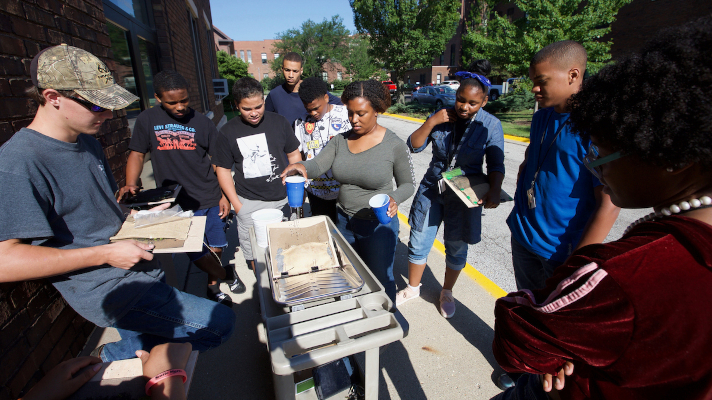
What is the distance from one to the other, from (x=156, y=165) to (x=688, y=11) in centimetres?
2395

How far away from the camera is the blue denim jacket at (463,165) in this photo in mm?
2521

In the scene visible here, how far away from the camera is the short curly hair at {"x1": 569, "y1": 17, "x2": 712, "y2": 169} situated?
0.74 m

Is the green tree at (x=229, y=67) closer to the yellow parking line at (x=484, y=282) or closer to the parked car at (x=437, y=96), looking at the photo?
the parked car at (x=437, y=96)

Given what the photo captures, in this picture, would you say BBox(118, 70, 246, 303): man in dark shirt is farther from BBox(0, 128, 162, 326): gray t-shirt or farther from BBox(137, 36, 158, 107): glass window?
BBox(137, 36, 158, 107): glass window

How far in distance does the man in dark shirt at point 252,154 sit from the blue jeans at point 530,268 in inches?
81.3

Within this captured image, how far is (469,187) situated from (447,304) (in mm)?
1131

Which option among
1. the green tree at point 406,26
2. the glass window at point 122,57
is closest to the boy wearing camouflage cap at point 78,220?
the glass window at point 122,57

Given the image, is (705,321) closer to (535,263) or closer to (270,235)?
(535,263)

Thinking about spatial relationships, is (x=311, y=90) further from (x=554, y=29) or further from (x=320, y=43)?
(x=320, y=43)

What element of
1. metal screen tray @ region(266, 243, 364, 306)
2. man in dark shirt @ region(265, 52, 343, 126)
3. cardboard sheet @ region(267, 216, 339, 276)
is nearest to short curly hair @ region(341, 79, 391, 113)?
cardboard sheet @ region(267, 216, 339, 276)

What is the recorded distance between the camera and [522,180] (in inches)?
85.8

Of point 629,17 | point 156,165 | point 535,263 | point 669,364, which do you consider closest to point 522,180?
point 535,263

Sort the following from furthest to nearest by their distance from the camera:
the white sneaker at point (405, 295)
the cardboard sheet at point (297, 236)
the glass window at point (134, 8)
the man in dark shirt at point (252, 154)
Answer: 1. the glass window at point (134, 8)
2. the white sneaker at point (405, 295)
3. the man in dark shirt at point (252, 154)
4. the cardboard sheet at point (297, 236)

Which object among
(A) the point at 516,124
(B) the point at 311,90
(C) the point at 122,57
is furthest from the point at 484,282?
(A) the point at 516,124
